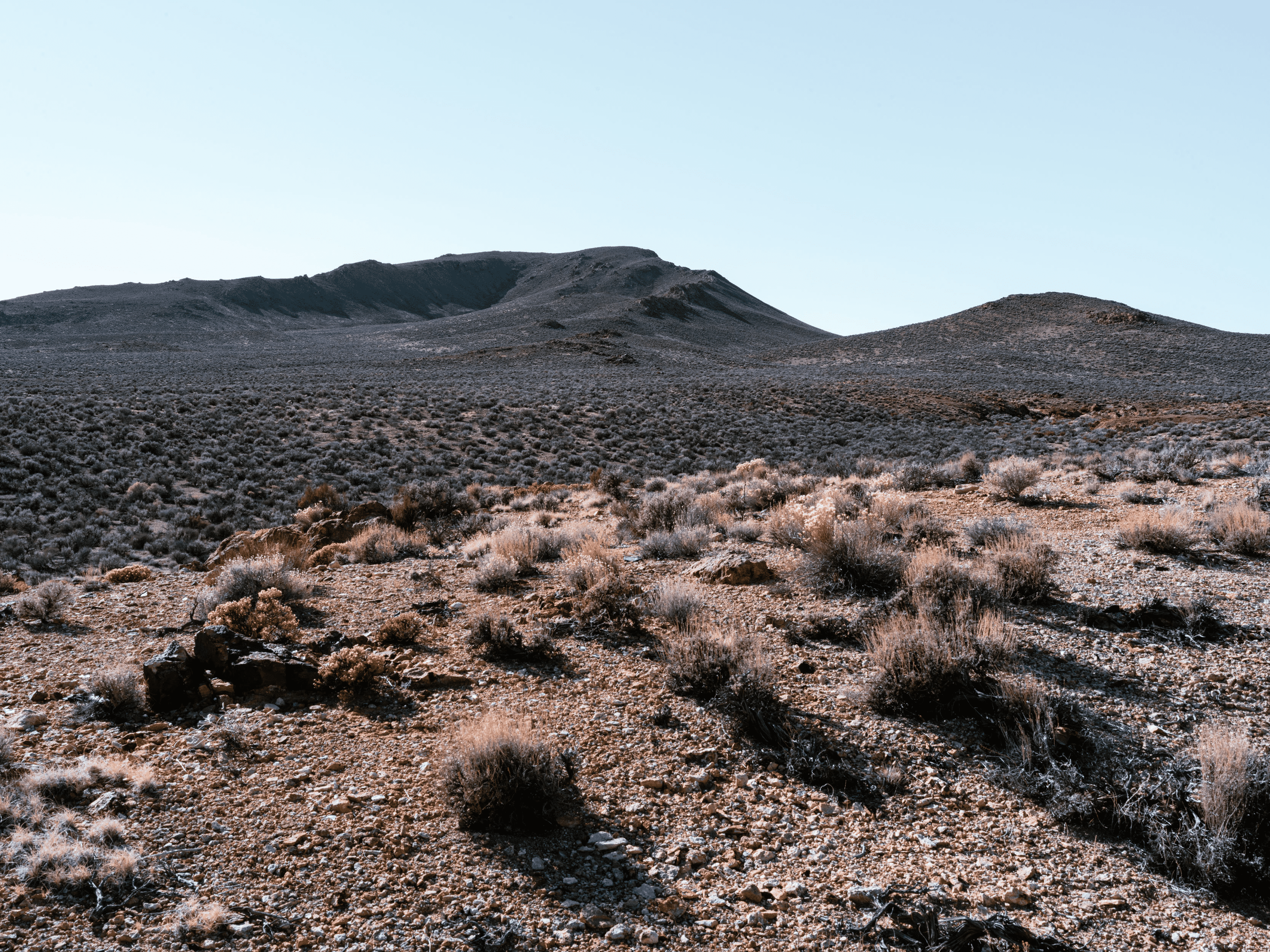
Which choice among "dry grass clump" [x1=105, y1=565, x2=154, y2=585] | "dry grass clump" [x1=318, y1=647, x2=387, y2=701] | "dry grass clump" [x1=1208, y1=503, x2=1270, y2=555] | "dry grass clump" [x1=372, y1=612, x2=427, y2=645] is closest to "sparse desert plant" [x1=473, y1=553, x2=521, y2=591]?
"dry grass clump" [x1=372, y1=612, x2=427, y2=645]

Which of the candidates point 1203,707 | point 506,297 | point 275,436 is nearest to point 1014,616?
point 1203,707

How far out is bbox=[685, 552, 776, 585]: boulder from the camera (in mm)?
7316

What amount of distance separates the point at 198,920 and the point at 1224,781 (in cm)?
488

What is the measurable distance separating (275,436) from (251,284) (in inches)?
4291

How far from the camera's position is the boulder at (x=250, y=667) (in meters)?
5.36

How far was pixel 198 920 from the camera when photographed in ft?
10.2

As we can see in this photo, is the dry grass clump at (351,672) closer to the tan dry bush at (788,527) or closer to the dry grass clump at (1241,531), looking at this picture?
the tan dry bush at (788,527)

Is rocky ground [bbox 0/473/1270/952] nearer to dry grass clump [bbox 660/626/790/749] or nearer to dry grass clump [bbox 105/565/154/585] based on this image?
dry grass clump [bbox 660/626/790/749]

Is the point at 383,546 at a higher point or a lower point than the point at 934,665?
lower

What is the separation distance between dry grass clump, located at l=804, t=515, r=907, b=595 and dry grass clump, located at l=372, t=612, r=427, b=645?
391 cm

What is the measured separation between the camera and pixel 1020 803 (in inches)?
150

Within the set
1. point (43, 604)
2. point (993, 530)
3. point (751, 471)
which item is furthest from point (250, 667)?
point (751, 471)

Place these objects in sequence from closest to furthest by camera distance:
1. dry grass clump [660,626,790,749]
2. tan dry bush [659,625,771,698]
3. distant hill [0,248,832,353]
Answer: dry grass clump [660,626,790,749]
tan dry bush [659,625,771,698]
distant hill [0,248,832,353]

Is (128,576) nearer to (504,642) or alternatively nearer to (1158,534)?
(504,642)
